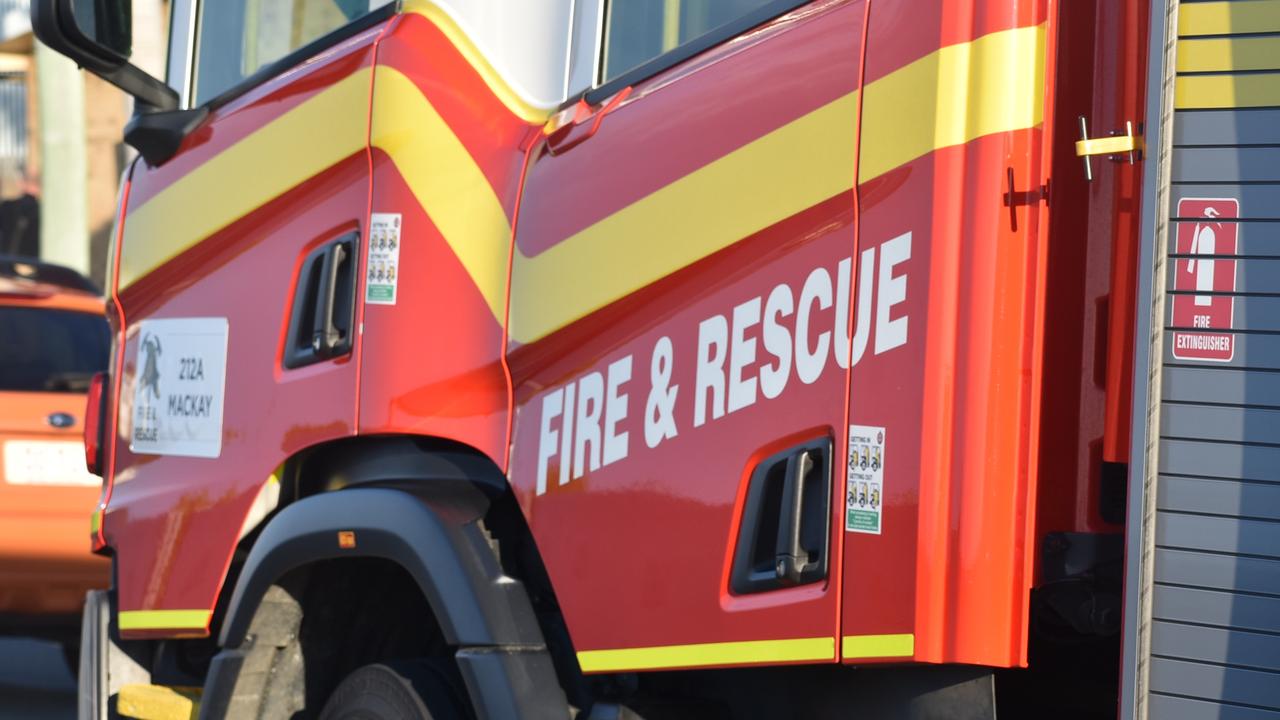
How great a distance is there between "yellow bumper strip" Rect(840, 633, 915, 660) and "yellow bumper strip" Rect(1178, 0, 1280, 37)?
3.16 ft

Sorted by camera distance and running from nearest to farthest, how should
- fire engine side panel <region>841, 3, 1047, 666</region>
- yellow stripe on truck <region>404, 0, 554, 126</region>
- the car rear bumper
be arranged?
fire engine side panel <region>841, 3, 1047, 666</region> → yellow stripe on truck <region>404, 0, 554, 126</region> → the car rear bumper

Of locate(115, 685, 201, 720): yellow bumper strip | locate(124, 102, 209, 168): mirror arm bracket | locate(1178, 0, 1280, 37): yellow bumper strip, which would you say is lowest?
locate(115, 685, 201, 720): yellow bumper strip

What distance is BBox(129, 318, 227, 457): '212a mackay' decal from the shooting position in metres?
3.89

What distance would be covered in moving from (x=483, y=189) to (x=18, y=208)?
15.9m

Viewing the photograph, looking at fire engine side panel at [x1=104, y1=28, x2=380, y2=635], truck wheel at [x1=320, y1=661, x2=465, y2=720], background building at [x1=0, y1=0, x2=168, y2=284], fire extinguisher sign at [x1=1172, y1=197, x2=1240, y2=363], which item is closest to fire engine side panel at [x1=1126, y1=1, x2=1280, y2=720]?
fire extinguisher sign at [x1=1172, y1=197, x2=1240, y2=363]

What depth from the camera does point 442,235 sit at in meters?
3.41

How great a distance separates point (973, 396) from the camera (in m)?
2.52

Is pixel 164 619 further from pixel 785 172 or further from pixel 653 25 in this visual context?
pixel 785 172

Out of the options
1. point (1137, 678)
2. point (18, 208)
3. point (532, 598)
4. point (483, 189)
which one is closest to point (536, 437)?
point (532, 598)

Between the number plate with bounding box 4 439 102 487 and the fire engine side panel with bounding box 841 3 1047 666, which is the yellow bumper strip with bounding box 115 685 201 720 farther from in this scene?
the number plate with bounding box 4 439 102 487

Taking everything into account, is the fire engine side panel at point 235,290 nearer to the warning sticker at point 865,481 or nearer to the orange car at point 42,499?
the warning sticker at point 865,481

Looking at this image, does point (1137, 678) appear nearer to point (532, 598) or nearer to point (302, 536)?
point (532, 598)

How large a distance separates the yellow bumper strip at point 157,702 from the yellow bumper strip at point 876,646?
196 centimetres

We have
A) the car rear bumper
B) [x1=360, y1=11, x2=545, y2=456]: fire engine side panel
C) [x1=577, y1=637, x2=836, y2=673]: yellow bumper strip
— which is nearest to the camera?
[x1=577, y1=637, x2=836, y2=673]: yellow bumper strip
